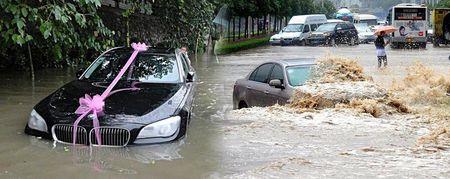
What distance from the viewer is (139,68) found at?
8.70m

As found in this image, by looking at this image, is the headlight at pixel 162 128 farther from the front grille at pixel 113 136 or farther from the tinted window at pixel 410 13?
the tinted window at pixel 410 13

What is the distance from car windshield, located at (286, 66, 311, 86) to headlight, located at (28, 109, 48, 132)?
14.3 ft

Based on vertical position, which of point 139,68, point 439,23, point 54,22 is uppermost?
point 439,23

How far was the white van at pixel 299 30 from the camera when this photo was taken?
132ft

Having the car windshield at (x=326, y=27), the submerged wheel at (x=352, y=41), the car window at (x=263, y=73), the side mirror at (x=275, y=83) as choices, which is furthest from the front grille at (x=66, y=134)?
the submerged wheel at (x=352, y=41)

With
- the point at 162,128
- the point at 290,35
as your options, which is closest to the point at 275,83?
the point at 162,128

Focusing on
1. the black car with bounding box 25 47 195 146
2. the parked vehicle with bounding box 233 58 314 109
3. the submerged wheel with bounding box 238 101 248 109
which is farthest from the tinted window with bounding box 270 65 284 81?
the black car with bounding box 25 47 195 146

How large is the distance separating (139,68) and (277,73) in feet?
8.87

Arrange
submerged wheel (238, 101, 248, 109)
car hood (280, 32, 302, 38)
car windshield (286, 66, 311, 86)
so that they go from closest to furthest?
car windshield (286, 66, 311, 86)
submerged wheel (238, 101, 248, 109)
car hood (280, 32, 302, 38)

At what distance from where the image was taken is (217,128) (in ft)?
28.3

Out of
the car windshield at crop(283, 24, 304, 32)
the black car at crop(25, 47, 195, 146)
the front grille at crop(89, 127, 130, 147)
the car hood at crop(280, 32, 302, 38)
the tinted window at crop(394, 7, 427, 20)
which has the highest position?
the tinted window at crop(394, 7, 427, 20)

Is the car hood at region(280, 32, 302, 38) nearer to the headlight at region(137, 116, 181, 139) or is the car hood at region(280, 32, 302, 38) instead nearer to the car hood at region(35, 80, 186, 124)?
the car hood at region(35, 80, 186, 124)

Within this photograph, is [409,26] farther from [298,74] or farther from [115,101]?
[115,101]

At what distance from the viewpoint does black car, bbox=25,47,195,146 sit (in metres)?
6.61
